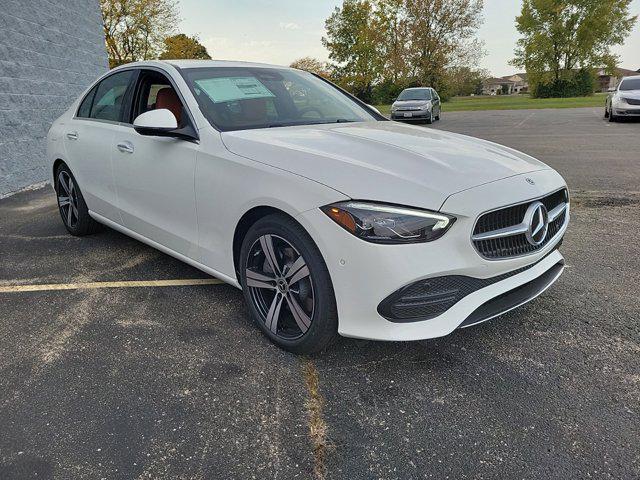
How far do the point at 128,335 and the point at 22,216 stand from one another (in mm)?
4035

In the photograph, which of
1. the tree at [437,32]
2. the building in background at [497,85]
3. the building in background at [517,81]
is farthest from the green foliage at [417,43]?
the building in background at [517,81]

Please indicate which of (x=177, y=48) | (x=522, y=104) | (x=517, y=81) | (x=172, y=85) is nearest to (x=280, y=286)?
(x=172, y=85)

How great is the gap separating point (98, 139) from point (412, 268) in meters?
3.07

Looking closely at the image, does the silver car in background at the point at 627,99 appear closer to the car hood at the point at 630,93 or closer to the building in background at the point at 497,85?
the car hood at the point at 630,93

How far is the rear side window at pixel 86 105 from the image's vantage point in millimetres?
4438

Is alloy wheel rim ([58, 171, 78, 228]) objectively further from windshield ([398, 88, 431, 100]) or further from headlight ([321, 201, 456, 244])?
windshield ([398, 88, 431, 100])

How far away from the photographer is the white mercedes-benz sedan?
221 centimetres

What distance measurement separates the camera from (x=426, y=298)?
2236 millimetres

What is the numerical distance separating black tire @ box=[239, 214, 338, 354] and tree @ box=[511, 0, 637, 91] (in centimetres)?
6211

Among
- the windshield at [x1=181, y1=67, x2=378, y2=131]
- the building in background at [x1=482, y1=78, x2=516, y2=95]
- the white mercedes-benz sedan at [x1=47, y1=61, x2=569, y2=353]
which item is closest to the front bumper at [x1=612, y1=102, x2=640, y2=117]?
the windshield at [x1=181, y1=67, x2=378, y2=131]

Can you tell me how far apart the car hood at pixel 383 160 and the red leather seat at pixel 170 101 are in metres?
0.77

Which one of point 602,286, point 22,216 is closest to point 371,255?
point 602,286

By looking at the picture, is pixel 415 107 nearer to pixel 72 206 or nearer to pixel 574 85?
pixel 72 206

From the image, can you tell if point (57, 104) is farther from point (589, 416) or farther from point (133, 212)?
point (589, 416)
